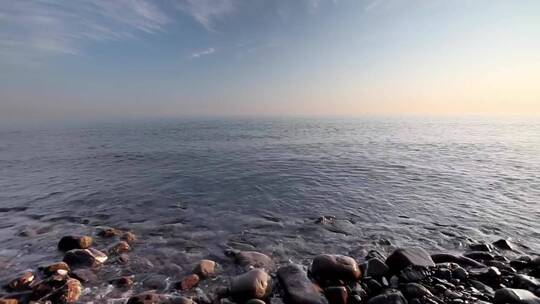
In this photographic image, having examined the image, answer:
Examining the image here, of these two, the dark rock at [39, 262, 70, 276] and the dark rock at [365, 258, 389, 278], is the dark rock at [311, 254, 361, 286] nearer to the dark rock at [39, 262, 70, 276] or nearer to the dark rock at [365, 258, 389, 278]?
the dark rock at [365, 258, 389, 278]

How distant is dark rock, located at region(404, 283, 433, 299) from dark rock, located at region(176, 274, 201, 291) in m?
5.57

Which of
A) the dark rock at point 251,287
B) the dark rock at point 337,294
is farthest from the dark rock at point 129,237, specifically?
the dark rock at point 337,294

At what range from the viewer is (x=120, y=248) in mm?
9148

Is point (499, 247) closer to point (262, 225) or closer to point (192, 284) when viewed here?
point (262, 225)

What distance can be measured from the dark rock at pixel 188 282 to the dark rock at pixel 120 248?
3262 mm

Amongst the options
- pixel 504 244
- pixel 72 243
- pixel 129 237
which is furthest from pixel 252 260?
pixel 504 244

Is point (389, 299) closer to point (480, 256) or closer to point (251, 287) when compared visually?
point (251, 287)

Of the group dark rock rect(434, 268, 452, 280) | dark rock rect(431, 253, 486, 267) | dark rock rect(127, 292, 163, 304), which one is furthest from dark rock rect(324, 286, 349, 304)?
dark rock rect(127, 292, 163, 304)

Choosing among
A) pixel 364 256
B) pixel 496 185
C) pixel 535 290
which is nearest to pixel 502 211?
pixel 496 185

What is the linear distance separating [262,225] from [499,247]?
890 cm

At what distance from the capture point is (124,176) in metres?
21.4

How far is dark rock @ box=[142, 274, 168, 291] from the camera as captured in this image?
279 inches

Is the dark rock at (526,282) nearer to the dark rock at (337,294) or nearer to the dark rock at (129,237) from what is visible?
the dark rock at (337,294)

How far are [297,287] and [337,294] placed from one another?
101 cm
